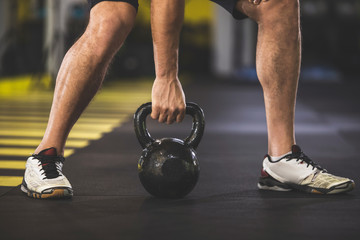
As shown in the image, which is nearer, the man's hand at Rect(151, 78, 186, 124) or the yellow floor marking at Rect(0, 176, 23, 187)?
the man's hand at Rect(151, 78, 186, 124)

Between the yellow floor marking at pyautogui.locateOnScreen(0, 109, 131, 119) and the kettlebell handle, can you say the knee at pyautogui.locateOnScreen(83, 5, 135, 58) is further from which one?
the yellow floor marking at pyautogui.locateOnScreen(0, 109, 131, 119)

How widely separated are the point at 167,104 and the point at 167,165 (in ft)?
0.71

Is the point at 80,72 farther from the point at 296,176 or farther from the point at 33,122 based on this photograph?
the point at 33,122

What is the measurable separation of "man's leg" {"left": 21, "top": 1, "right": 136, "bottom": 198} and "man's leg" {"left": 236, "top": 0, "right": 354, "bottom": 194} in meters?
0.48

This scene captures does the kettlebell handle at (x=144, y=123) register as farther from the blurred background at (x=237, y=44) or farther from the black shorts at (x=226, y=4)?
the blurred background at (x=237, y=44)

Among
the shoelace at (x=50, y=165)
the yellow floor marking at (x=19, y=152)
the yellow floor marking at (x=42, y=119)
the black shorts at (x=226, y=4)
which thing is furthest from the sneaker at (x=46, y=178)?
the yellow floor marking at (x=42, y=119)

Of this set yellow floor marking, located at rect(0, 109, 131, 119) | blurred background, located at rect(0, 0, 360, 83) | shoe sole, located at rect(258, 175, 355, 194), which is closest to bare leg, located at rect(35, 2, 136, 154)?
shoe sole, located at rect(258, 175, 355, 194)

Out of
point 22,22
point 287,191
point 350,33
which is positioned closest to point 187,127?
point 287,191

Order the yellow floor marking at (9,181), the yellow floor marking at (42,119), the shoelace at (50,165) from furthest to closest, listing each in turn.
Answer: the yellow floor marking at (42,119) → the yellow floor marking at (9,181) → the shoelace at (50,165)

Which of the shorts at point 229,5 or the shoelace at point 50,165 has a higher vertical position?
the shorts at point 229,5

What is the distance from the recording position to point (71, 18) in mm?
13133

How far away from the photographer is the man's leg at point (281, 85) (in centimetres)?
253

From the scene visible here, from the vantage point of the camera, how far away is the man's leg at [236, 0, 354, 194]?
2.53 meters

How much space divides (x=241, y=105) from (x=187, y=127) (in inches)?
116
